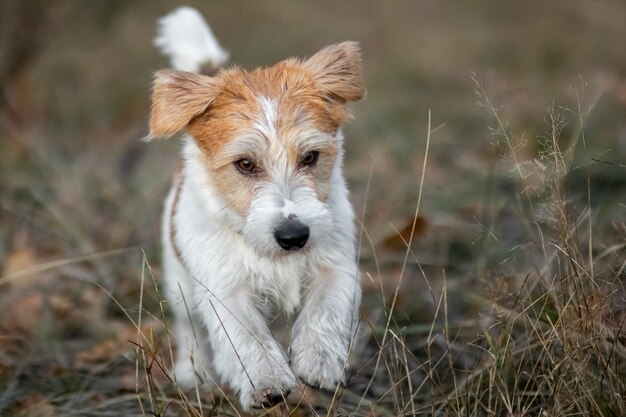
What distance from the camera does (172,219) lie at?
16.2 ft

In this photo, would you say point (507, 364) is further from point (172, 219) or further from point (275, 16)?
point (275, 16)

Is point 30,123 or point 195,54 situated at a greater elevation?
point 195,54

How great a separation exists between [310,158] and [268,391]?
42.6 inches

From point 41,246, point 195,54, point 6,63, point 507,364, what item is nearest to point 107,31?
point 6,63

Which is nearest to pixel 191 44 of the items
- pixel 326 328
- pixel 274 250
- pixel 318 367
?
pixel 274 250

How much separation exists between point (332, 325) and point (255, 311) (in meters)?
0.42

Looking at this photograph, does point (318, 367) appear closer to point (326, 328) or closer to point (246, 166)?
point (326, 328)

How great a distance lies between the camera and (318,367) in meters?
3.70

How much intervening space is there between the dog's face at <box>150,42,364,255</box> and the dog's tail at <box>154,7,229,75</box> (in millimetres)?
885

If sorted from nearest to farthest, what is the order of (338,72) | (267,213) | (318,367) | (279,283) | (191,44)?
(318,367), (267,213), (279,283), (338,72), (191,44)

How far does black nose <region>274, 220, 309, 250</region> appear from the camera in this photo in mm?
3715

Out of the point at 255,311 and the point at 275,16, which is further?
the point at 275,16

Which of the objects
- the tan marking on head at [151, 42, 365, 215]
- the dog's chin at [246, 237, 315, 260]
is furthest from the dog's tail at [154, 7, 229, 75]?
the dog's chin at [246, 237, 315, 260]

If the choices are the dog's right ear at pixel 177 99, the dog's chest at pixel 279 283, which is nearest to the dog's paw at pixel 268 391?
the dog's chest at pixel 279 283
